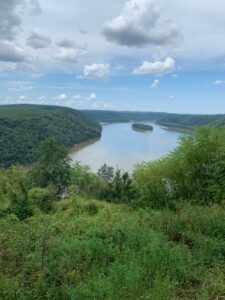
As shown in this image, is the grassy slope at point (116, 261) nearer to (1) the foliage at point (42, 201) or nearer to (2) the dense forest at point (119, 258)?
(2) the dense forest at point (119, 258)

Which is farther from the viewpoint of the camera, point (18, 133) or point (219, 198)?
point (18, 133)

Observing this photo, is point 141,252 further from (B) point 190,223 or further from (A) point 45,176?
(A) point 45,176

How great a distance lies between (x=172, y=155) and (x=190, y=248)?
28.2 ft

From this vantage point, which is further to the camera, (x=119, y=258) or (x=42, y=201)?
(x=42, y=201)

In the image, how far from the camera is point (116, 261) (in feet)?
14.7

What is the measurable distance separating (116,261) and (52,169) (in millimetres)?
45121

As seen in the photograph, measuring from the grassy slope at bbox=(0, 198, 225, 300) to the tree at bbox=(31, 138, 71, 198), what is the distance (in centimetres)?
4070

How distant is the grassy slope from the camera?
3.97 m

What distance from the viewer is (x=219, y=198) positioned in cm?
1072

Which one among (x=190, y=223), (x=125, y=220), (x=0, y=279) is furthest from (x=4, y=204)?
(x=0, y=279)

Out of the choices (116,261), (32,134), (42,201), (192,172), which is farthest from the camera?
(32,134)

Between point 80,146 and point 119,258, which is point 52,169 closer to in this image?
point 119,258

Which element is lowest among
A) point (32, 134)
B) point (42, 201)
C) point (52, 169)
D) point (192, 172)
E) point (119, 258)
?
point (32, 134)

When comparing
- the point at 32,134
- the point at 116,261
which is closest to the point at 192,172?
the point at 116,261
